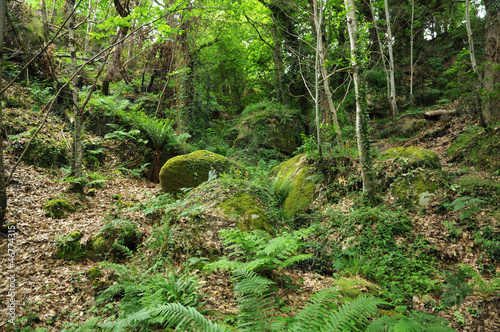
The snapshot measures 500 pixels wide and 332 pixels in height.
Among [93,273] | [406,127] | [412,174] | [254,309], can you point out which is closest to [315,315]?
[254,309]

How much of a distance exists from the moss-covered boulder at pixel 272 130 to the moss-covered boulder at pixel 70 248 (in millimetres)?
7859

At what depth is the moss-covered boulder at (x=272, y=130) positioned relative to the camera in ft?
37.6

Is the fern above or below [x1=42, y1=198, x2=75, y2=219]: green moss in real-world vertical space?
below

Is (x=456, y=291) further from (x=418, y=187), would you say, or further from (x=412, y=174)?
(x=412, y=174)

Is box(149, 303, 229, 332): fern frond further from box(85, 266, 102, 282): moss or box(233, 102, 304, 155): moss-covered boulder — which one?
box(233, 102, 304, 155): moss-covered boulder

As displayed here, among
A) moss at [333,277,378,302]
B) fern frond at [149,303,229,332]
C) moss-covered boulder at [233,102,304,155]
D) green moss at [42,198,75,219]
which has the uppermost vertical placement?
moss-covered boulder at [233,102,304,155]

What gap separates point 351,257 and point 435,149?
6.39 meters

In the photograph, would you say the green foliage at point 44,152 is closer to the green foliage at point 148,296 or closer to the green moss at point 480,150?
the green foliage at point 148,296

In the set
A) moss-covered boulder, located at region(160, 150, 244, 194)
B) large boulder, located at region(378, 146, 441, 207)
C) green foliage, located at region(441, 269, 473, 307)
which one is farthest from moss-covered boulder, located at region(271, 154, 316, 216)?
green foliage, located at region(441, 269, 473, 307)

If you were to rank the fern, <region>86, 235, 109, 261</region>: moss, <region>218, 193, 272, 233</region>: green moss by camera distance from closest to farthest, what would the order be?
1. the fern
2. <region>86, 235, 109, 261</region>: moss
3. <region>218, 193, 272, 233</region>: green moss

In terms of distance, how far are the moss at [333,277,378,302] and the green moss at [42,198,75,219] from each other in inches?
217

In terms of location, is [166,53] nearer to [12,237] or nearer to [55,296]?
[12,237]

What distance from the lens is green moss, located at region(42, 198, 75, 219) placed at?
5.04 metres

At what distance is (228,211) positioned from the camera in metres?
4.57
